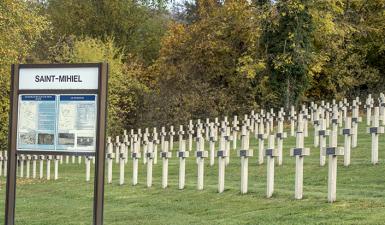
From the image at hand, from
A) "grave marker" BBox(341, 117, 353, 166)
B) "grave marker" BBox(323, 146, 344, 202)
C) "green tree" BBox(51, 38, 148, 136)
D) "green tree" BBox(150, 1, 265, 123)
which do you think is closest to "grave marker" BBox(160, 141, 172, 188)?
"grave marker" BBox(341, 117, 353, 166)

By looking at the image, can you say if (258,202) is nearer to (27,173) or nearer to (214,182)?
(214,182)

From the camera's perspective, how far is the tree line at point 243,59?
39844 mm

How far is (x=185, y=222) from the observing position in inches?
450

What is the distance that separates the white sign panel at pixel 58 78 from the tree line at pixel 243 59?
2661 cm

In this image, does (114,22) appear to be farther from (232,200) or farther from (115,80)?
(232,200)

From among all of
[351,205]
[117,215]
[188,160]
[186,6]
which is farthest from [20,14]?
[186,6]

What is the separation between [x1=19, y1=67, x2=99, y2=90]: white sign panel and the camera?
9.88 m

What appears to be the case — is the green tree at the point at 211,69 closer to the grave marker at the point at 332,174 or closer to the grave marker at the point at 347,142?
the grave marker at the point at 347,142

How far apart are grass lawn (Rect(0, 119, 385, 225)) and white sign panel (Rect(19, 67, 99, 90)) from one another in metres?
2.91

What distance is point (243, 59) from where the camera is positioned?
41.3 m

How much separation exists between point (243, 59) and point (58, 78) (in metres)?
31.6

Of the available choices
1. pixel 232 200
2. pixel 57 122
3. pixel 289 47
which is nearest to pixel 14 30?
pixel 232 200

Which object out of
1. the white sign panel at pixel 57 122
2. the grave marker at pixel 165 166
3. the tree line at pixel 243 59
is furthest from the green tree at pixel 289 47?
the white sign panel at pixel 57 122

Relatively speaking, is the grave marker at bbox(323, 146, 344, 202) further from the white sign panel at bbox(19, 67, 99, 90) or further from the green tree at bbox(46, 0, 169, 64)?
the green tree at bbox(46, 0, 169, 64)
